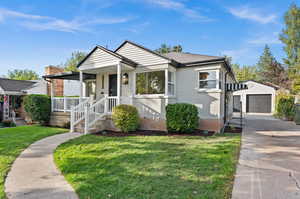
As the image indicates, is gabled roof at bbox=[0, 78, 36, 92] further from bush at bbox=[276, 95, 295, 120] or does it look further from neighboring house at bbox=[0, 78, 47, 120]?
bush at bbox=[276, 95, 295, 120]

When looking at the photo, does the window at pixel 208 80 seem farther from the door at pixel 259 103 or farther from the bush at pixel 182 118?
the door at pixel 259 103

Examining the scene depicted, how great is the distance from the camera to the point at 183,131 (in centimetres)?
805

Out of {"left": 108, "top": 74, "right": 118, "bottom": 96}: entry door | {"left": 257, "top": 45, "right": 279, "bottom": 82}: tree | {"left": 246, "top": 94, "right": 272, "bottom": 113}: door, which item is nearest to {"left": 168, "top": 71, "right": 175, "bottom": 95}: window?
{"left": 108, "top": 74, "right": 118, "bottom": 96}: entry door

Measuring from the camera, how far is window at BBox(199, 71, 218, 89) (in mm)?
8648

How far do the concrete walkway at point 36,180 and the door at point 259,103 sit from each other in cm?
2369

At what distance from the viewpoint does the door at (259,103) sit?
70.8 feet

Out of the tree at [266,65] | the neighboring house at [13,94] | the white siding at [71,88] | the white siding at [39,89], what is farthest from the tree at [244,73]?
the neighboring house at [13,94]

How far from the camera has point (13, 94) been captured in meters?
16.3

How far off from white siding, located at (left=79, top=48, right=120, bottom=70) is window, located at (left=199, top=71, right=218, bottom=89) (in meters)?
4.46

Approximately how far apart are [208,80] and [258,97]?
17.3 m

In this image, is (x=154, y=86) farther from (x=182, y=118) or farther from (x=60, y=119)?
(x=60, y=119)

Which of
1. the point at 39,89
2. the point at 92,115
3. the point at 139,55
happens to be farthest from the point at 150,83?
the point at 39,89

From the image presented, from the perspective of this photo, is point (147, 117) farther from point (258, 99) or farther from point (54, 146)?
point (258, 99)

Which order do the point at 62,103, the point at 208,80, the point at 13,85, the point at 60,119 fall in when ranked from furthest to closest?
the point at 13,85 < the point at 62,103 < the point at 60,119 < the point at 208,80
